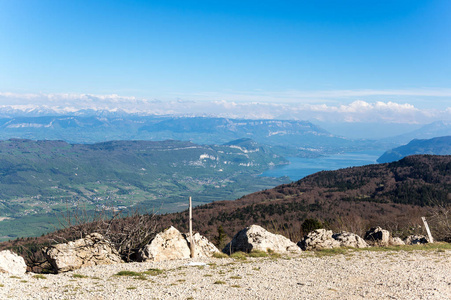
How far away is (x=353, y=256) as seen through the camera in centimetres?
2298

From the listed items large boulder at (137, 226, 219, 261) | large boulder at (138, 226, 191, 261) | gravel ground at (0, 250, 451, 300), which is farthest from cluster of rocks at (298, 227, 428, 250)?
large boulder at (138, 226, 191, 261)

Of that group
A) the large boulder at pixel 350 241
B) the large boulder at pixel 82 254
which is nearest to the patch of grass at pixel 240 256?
the large boulder at pixel 82 254

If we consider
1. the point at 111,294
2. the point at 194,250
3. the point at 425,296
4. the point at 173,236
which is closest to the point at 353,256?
the point at 425,296

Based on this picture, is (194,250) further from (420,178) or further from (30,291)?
(420,178)

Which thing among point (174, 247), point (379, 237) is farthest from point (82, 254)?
point (379, 237)

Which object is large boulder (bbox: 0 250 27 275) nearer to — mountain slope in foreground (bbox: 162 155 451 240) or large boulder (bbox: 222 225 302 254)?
large boulder (bbox: 222 225 302 254)

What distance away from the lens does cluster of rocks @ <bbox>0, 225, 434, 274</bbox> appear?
62.4 feet

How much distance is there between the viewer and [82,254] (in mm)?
20109

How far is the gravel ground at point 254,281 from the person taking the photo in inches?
557

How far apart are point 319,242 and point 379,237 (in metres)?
6.52

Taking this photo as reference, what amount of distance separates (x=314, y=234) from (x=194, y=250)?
1134 cm

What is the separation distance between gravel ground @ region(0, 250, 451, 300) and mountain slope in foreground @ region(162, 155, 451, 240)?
49986mm

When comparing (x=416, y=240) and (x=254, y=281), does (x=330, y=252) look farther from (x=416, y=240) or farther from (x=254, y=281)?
(x=416, y=240)

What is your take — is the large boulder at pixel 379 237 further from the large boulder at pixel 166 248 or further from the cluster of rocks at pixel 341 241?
the large boulder at pixel 166 248
